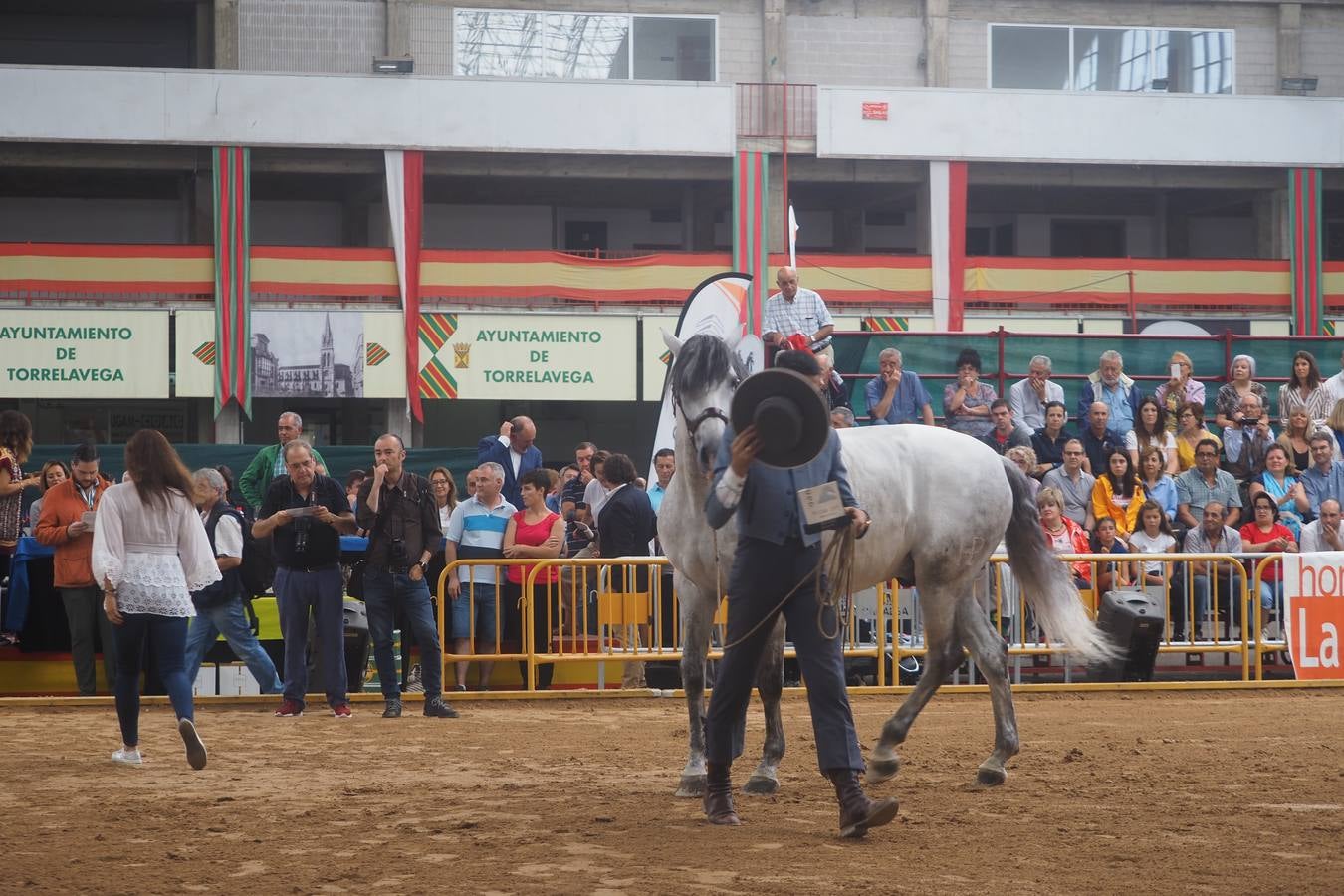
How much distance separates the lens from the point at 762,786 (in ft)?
26.1

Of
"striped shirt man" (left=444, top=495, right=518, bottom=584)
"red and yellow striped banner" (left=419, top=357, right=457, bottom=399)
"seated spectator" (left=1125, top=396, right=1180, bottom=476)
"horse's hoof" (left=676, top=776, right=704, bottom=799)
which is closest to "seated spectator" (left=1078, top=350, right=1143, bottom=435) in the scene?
"seated spectator" (left=1125, top=396, right=1180, bottom=476)

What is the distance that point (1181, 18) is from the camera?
116ft

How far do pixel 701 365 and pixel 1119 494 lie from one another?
921 cm

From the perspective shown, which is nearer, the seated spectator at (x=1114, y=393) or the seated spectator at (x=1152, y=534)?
the seated spectator at (x=1152, y=534)

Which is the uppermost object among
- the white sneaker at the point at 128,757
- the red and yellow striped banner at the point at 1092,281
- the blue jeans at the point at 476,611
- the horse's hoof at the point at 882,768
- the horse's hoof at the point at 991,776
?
the red and yellow striped banner at the point at 1092,281

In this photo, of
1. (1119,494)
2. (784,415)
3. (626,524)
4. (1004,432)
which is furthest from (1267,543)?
(784,415)

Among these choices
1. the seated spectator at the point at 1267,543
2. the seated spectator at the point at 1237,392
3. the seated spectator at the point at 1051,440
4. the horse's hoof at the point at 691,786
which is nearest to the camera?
the horse's hoof at the point at 691,786

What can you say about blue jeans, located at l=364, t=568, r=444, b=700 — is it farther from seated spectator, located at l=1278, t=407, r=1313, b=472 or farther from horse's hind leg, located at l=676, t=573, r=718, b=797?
seated spectator, located at l=1278, t=407, r=1313, b=472

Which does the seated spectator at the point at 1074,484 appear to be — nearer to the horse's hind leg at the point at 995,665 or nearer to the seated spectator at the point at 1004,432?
the seated spectator at the point at 1004,432

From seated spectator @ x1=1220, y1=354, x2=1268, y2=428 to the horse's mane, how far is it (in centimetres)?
1171

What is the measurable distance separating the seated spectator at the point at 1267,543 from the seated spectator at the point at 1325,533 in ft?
0.43

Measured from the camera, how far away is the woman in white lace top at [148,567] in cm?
924

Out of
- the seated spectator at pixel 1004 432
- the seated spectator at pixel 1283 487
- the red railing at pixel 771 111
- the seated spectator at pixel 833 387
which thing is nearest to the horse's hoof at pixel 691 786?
the seated spectator at pixel 833 387

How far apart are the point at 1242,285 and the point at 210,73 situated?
2139 centimetres
